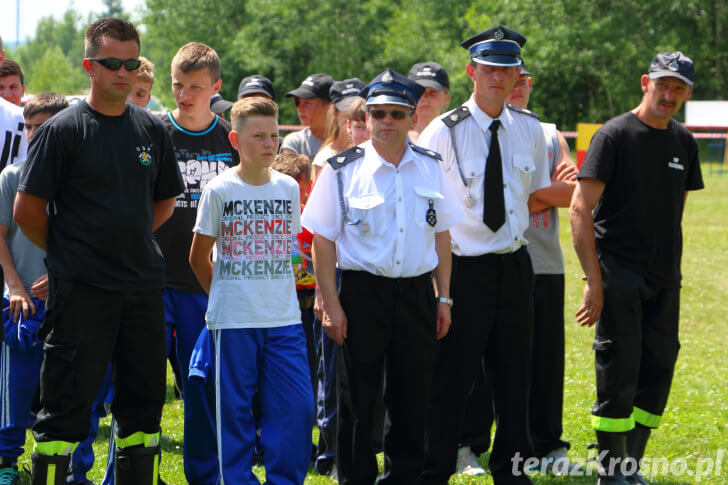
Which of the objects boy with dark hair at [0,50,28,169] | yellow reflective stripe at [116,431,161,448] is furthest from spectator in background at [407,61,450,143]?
yellow reflective stripe at [116,431,161,448]

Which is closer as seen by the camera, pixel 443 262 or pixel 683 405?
pixel 443 262

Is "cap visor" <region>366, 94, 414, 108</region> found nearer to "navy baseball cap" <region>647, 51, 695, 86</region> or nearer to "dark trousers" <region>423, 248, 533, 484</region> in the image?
"dark trousers" <region>423, 248, 533, 484</region>

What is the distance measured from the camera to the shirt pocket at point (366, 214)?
4.69 m

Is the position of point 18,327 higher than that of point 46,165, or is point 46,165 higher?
point 46,165

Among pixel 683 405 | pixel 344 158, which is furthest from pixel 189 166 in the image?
pixel 683 405

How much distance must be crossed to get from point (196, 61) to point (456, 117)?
1.48 metres

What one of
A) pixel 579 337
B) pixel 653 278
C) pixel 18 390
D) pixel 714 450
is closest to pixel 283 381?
pixel 18 390

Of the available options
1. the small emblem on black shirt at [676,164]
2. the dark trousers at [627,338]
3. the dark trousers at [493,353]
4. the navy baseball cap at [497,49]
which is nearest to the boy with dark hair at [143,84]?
the navy baseball cap at [497,49]

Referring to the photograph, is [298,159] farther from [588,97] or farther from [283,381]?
[588,97]

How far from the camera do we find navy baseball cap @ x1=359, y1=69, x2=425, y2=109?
15.5 feet

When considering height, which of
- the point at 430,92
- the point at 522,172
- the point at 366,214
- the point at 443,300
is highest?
the point at 430,92

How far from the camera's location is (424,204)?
476cm

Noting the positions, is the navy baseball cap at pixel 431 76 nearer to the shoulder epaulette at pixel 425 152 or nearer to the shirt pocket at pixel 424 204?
the shoulder epaulette at pixel 425 152

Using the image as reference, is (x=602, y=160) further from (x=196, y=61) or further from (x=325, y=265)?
(x=196, y=61)
